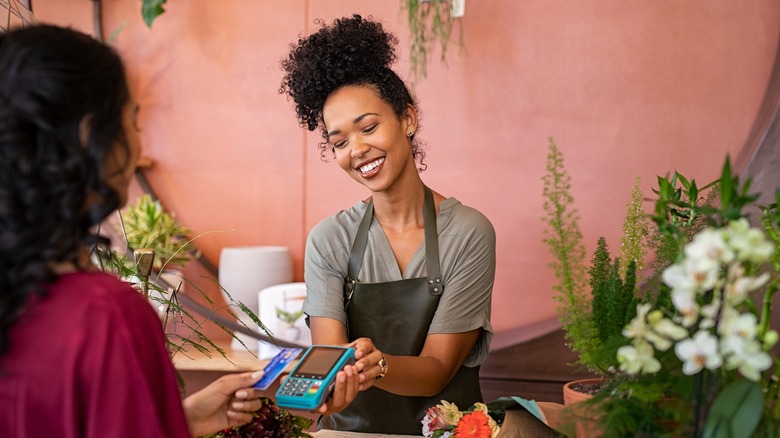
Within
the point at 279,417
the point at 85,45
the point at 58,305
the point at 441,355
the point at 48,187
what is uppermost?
the point at 85,45

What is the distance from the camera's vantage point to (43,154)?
2.69ft

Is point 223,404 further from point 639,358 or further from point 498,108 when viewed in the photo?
point 498,108

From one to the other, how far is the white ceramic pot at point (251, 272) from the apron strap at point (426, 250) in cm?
108

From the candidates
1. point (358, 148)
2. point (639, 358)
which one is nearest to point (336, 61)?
point (358, 148)

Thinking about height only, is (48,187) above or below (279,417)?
above

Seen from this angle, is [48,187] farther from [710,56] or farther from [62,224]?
[710,56]

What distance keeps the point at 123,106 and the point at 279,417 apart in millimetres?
612

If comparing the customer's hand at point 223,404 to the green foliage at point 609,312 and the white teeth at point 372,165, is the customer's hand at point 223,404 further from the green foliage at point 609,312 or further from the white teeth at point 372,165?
the white teeth at point 372,165

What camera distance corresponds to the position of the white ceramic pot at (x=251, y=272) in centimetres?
302

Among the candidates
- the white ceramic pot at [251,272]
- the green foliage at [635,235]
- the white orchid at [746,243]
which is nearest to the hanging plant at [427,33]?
the white ceramic pot at [251,272]

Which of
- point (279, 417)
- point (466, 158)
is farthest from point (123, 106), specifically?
point (466, 158)

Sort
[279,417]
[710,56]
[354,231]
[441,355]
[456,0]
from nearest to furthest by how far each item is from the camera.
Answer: [279,417], [441,355], [354,231], [710,56], [456,0]

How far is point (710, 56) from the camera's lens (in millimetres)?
2723

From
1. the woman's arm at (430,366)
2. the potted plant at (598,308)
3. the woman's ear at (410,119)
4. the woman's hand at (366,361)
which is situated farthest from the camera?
the woman's ear at (410,119)
